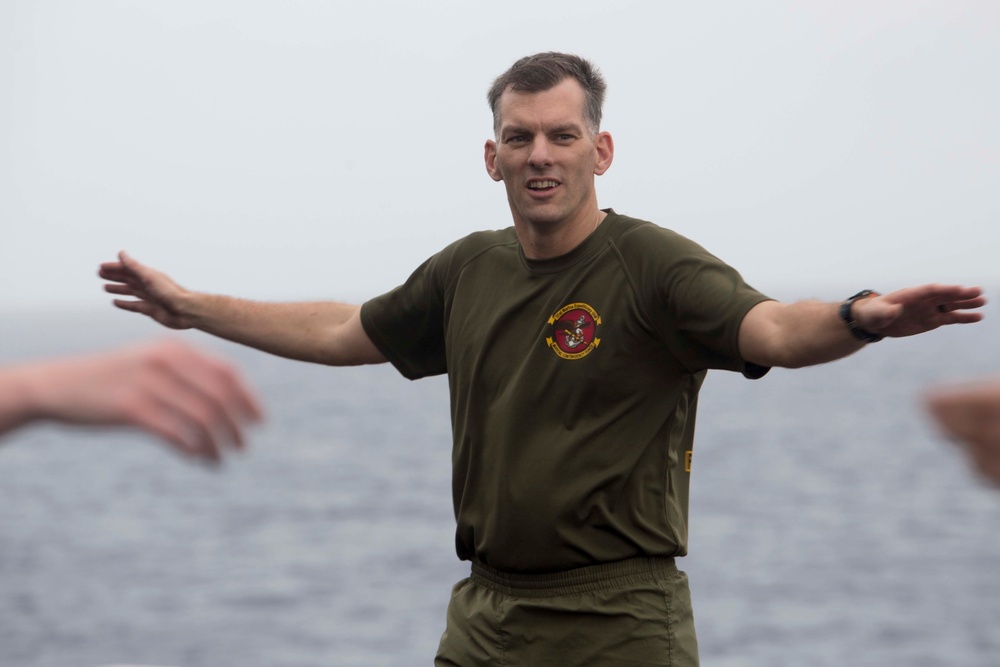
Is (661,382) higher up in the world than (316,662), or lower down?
higher up

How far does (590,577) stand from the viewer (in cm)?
421

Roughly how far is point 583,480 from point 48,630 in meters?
33.4

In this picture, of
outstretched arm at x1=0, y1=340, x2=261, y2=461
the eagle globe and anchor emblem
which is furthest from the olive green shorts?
outstretched arm at x1=0, y1=340, x2=261, y2=461

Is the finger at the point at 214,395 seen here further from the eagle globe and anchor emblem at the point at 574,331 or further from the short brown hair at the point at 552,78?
the short brown hair at the point at 552,78

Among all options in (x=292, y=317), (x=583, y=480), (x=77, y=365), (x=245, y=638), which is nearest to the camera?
(x=77, y=365)

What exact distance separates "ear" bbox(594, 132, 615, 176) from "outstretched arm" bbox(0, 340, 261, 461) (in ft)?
8.26

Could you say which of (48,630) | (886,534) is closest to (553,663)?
(48,630)

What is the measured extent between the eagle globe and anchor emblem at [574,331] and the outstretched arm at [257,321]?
0.91 m

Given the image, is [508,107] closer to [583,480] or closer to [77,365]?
[583,480]

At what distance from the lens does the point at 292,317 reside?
16.7 ft

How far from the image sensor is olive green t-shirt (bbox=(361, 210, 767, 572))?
13.6 feet

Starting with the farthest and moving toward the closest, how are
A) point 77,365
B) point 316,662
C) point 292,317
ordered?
point 316,662
point 292,317
point 77,365

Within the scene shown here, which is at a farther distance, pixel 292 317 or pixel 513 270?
pixel 292 317

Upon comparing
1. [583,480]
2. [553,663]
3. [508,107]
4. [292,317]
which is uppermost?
[508,107]
